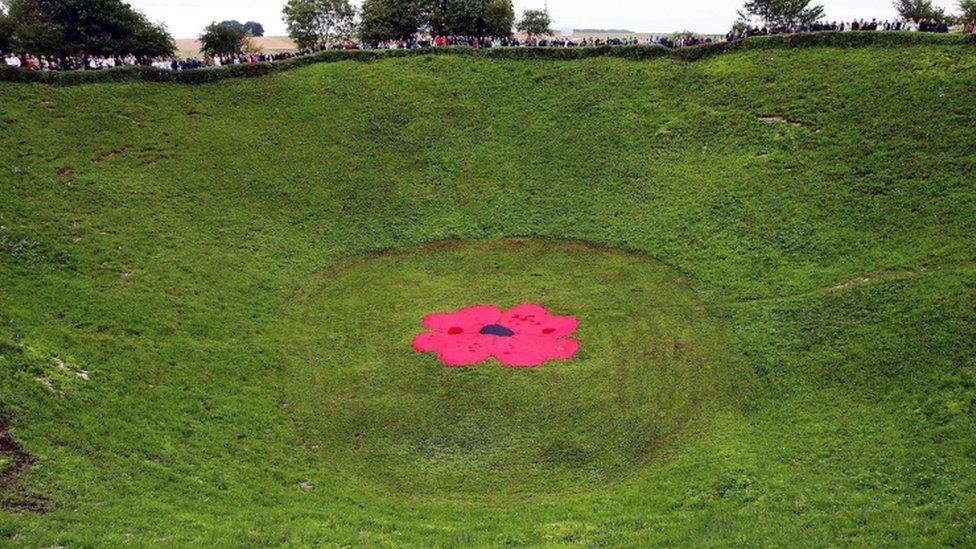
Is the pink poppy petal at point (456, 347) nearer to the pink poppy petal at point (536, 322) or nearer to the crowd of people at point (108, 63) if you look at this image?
the pink poppy petal at point (536, 322)

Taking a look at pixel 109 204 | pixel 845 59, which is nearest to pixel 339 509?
pixel 109 204

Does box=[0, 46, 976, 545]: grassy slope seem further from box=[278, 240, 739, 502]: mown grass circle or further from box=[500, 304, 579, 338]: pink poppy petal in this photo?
box=[500, 304, 579, 338]: pink poppy petal

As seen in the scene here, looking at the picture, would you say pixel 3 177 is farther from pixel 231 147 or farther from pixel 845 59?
pixel 845 59

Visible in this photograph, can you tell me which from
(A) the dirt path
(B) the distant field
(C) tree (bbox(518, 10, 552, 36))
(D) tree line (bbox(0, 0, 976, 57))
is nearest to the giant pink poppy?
(A) the dirt path

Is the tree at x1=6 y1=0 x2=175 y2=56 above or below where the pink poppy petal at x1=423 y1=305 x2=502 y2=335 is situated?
above

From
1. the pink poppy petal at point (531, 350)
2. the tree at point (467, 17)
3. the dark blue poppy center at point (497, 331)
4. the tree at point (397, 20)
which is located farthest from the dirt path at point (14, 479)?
the tree at point (467, 17)

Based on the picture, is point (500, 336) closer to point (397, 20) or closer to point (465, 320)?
point (465, 320)

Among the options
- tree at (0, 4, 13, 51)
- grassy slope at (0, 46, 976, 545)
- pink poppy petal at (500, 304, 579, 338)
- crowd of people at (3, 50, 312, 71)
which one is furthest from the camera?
tree at (0, 4, 13, 51)
